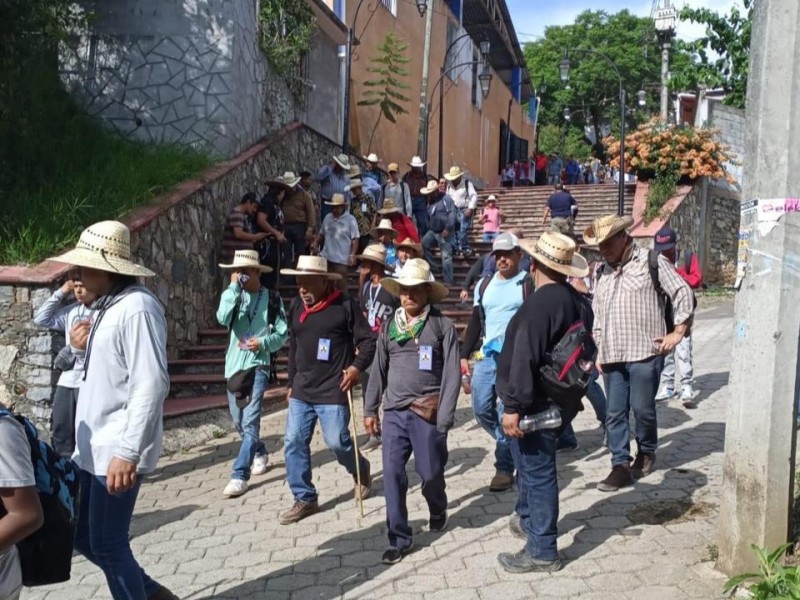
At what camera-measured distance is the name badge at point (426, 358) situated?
15.4 feet

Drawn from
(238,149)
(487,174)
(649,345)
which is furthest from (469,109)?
(649,345)

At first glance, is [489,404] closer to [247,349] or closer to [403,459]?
[403,459]

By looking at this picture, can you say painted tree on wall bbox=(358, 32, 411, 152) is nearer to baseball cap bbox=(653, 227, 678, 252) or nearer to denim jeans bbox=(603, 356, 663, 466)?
baseball cap bbox=(653, 227, 678, 252)

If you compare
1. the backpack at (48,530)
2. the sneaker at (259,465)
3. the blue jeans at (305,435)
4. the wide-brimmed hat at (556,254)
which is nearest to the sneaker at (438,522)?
the blue jeans at (305,435)

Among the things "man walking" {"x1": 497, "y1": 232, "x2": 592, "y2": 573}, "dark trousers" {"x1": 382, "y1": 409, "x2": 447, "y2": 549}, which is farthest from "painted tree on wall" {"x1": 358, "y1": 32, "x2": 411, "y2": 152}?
"man walking" {"x1": 497, "y1": 232, "x2": 592, "y2": 573}

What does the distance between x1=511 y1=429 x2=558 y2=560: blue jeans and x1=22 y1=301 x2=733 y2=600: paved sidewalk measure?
17 centimetres

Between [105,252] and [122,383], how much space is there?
0.59 meters

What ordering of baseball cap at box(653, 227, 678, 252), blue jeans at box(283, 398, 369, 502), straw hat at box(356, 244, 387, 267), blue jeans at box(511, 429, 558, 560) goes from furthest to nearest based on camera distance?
baseball cap at box(653, 227, 678, 252) < straw hat at box(356, 244, 387, 267) < blue jeans at box(283, 398, 369, 502) < blue jeans at box(511, 429, 558, 560)

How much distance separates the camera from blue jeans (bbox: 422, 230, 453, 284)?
12516 millimetres

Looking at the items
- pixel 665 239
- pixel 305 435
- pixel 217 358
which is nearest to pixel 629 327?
pixel 305 435

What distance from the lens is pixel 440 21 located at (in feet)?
86.1

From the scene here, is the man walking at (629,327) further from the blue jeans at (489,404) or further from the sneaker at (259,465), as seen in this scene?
the sneaker at (259,465)

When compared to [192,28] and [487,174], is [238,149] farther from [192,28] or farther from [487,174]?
[487,174]

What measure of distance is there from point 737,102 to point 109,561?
19405 mm
